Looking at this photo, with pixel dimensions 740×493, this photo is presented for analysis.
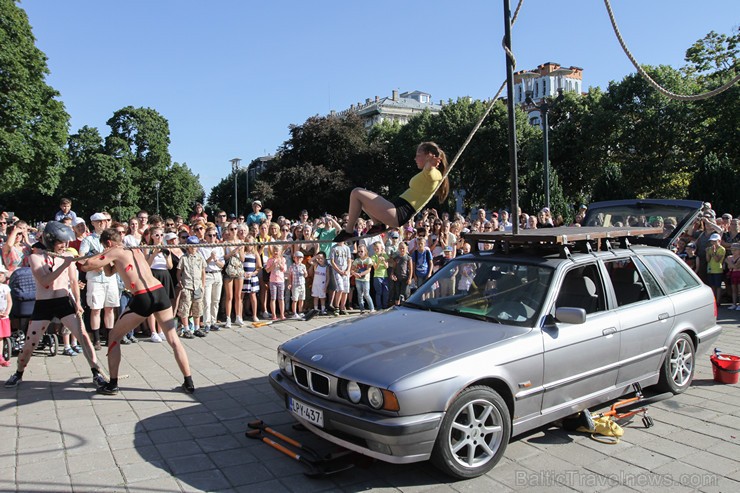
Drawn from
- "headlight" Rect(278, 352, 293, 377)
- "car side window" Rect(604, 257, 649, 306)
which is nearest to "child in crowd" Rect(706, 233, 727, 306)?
"car side window" Rect(604, 257, 649, 306)

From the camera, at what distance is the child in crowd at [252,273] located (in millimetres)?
11258

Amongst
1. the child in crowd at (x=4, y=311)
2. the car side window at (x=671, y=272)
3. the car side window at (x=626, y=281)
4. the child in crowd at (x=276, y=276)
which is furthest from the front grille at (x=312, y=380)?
the child in crowd at (x=276, y=276)

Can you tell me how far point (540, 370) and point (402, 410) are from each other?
1400 mm

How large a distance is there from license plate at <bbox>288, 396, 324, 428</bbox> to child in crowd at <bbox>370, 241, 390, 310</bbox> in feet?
26.5

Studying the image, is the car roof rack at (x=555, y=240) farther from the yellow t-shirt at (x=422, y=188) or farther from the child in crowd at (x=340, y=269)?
the child in crowd at (x=340, y=269)

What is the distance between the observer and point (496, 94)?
6918 millimetres

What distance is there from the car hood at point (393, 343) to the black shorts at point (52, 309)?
3.51 metres

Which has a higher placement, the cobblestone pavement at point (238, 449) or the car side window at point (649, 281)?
the car side window at point (649, 281)

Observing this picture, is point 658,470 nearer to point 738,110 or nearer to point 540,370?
point 540,370

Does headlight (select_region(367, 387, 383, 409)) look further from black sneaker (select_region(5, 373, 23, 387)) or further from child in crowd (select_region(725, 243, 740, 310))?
child in crowd (select_region(725, 243, 740, 310))

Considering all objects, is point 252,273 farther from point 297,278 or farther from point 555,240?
point 555,240

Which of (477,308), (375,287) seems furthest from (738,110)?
(477,308)

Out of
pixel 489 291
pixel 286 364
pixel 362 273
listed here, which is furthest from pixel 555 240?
pixel 362 273

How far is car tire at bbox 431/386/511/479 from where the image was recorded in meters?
4.15
